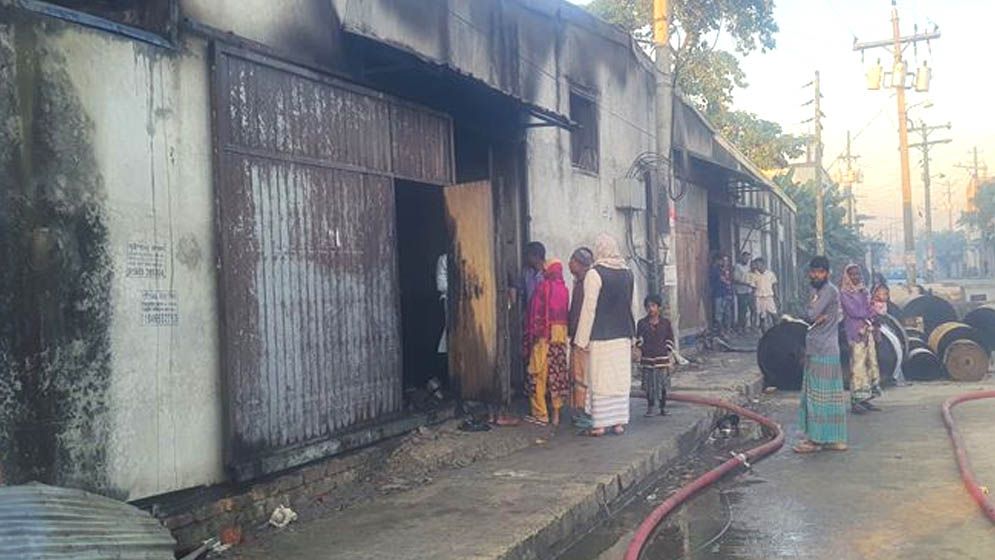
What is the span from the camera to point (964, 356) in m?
13.5

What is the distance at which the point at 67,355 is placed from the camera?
4164 millimetres

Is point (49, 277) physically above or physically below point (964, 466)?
above

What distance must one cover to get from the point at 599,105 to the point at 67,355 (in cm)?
933

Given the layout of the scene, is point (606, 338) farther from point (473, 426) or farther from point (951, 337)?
point (951, 337)

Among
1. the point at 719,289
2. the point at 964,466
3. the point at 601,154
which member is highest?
the point at 601,154

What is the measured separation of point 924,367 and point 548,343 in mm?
8177

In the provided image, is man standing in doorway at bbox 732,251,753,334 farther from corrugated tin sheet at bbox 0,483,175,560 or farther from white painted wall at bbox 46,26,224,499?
corrugated tin sheet at bbox 0,483,175,560

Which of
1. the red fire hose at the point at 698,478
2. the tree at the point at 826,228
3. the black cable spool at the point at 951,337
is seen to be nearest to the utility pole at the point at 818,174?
the tree at the point at 826,228

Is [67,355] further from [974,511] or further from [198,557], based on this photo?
[974,511]

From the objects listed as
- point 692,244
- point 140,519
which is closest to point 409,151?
point 140,519

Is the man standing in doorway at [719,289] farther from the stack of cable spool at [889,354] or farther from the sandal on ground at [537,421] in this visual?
the sandal on ground at [537,421]

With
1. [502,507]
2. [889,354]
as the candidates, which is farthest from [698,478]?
[889,354]

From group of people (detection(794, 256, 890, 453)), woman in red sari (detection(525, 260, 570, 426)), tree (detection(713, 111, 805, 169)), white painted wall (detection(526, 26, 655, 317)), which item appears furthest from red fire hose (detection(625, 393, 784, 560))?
tree (detection(713, 111, 805, 169))

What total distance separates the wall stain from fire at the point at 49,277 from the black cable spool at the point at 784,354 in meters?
10.3
